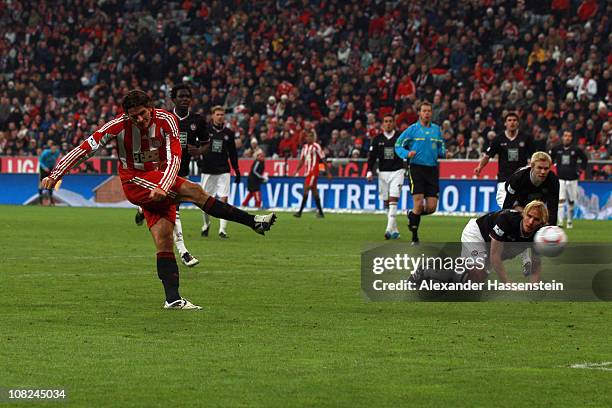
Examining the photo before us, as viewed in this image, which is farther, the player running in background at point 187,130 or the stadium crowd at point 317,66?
the stadium crowd at point 317,66

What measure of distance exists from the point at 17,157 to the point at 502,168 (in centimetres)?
2684

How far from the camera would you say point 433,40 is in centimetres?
3828

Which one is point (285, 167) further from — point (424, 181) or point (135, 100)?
point (135, 100)

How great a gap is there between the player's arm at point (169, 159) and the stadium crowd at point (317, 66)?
14.7m

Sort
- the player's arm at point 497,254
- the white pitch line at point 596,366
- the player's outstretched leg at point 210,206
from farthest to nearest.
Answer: the player's arm at point 497,254
the player's outstretched leg at point 210,206
the white pitch line at point 596,366

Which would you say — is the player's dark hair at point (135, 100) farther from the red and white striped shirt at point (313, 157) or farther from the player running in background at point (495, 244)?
the red and white striped shirt at point (313, 157)

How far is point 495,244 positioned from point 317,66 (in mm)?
29864

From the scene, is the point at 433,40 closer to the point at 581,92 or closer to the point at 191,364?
the point at 581,92

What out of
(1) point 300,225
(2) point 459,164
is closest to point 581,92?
(2) point 459,164

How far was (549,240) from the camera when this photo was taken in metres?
11.1

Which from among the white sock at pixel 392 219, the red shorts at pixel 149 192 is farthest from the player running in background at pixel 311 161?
the red shorts at pixel 149 192

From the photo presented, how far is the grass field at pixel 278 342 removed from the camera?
6.79m

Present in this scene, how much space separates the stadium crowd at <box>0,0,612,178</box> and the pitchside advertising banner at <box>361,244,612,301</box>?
12.4m

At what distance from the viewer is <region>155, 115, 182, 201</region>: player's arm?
10.6 meters
